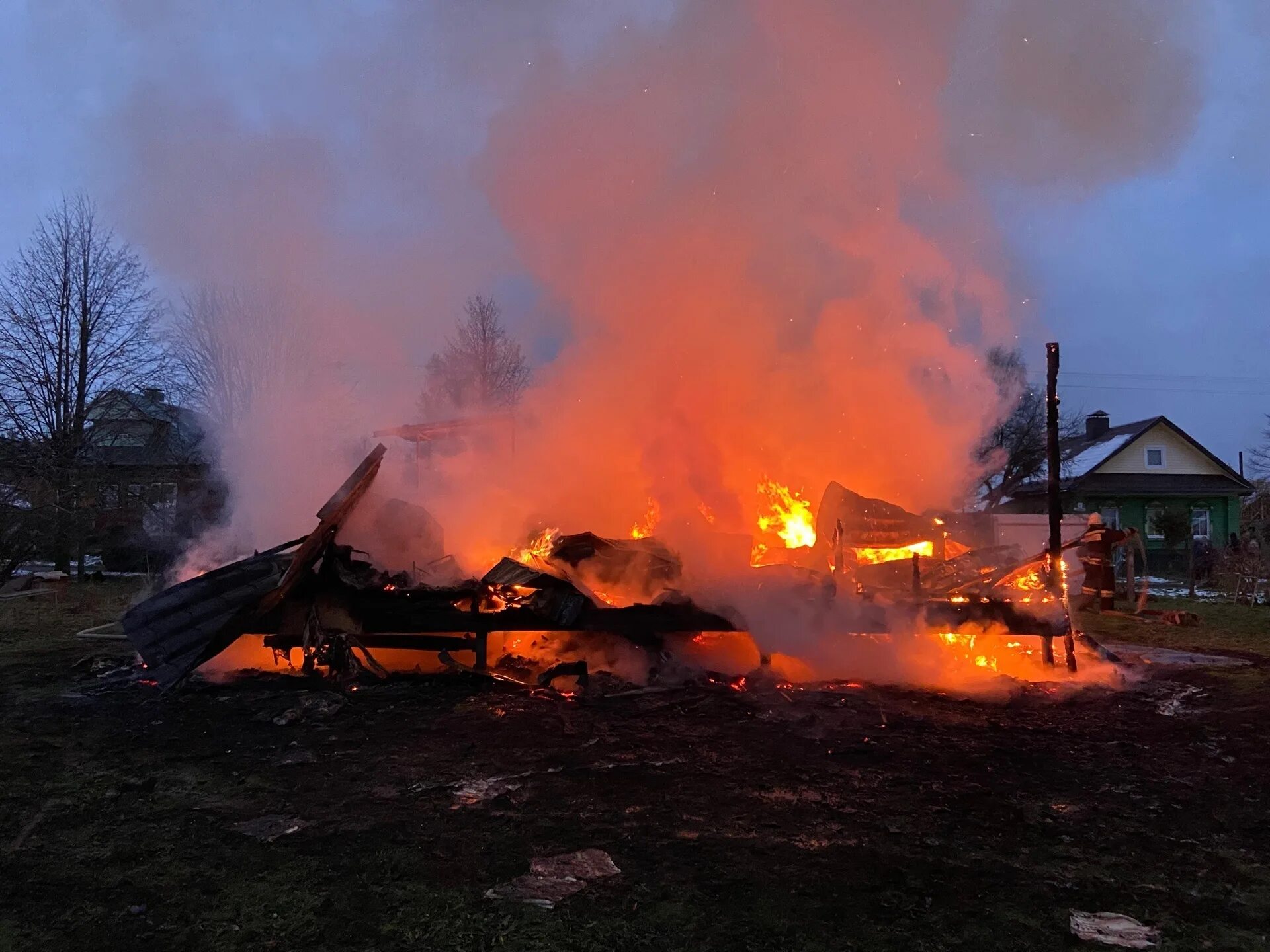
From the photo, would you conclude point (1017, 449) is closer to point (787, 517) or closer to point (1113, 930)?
point (787, 517)

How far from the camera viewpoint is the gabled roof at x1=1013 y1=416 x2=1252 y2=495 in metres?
34.0

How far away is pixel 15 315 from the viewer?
2344cm

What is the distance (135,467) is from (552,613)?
20599mm

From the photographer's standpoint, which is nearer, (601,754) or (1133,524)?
(601,754)

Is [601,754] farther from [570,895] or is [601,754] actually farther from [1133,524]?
Result: [1133,524]

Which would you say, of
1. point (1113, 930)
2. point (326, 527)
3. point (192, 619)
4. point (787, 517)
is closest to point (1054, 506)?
point (787, 517)

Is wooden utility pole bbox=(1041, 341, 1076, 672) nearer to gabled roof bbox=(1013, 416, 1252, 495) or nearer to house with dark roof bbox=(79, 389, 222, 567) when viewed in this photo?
house with dark roof bbox=(79, 389, 222, 567)

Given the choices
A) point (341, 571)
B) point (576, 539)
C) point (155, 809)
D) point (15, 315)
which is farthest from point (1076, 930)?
point (15, 315)

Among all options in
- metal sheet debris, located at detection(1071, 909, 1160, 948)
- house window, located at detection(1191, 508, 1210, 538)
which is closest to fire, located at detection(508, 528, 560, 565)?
metal sheet debris, located at detection(1071, 909, 1160, 948)

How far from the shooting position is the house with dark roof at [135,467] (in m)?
22.1

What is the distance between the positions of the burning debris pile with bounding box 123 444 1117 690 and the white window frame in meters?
31.2

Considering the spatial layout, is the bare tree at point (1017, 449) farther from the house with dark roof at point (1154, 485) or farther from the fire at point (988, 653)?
the fire at point (988, 653)

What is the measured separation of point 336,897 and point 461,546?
758 centimetres

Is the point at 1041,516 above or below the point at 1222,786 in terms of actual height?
above
